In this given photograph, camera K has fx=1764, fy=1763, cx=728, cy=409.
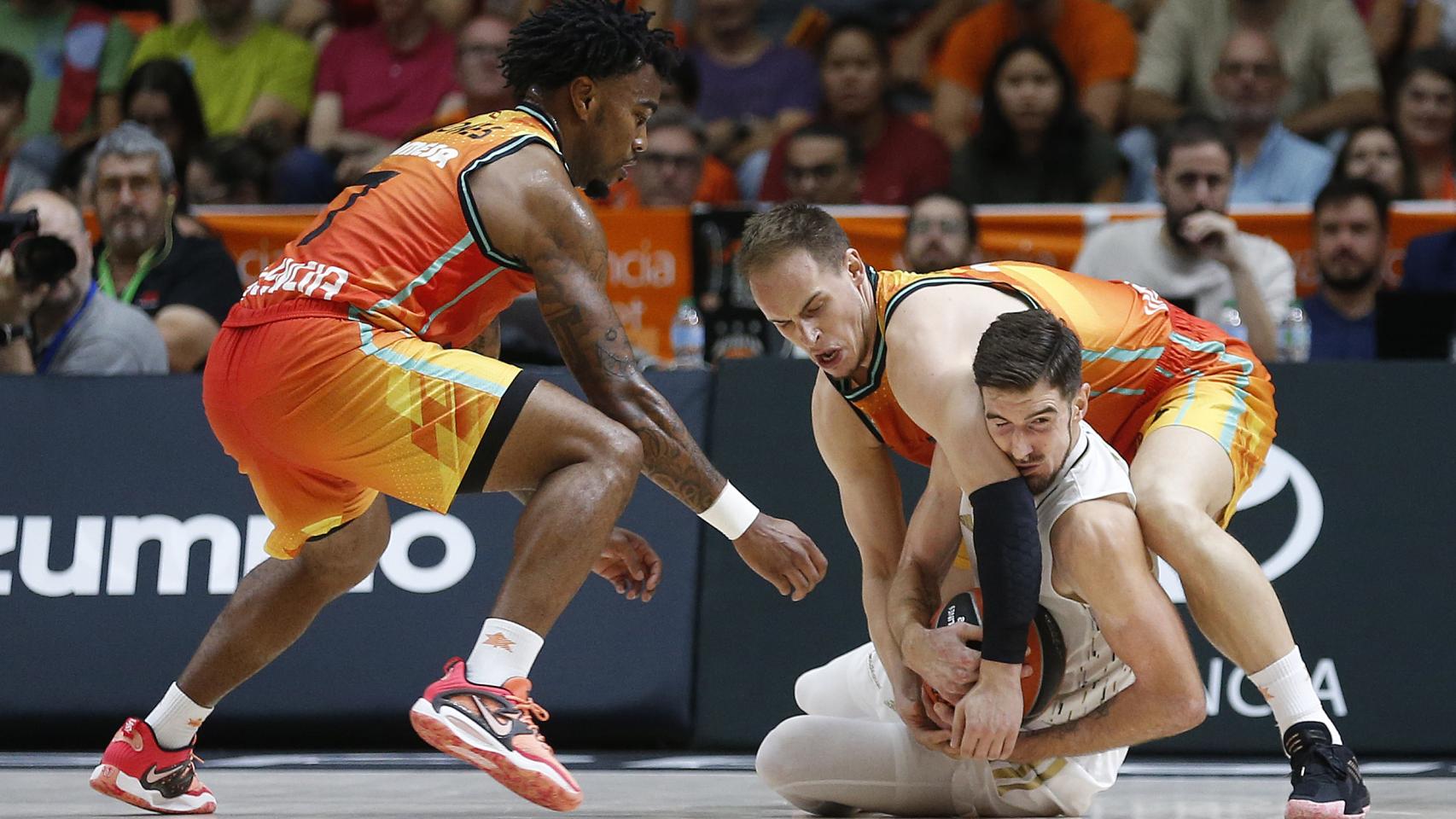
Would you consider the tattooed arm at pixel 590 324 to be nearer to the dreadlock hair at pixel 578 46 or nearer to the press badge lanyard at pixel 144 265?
the dreadlock hair at pixel 578 46

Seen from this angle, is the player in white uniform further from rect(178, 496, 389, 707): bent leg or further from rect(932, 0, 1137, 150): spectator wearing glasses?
rect(932, 0, 1137, 150): spectator wearing glasses

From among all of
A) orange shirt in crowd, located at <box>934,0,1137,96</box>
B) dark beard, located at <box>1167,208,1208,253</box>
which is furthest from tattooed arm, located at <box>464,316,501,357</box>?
orange shirt in crowd, located at <box>934,0,1137,96</box>

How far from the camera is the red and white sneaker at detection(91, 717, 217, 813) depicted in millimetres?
3951

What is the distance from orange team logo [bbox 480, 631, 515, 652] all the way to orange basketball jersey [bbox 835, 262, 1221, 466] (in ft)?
3.15

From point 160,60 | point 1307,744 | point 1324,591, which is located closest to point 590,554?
point 1307,744

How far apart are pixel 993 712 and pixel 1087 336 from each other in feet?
3.12

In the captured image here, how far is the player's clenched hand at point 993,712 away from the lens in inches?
135

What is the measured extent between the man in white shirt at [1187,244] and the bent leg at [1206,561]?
9.82ft

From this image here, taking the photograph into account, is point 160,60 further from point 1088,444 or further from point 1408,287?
point 1088,444

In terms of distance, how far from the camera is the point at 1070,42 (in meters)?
8.64

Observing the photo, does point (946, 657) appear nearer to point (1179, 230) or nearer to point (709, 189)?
point (1179, 230)

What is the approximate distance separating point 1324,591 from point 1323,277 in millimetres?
1937

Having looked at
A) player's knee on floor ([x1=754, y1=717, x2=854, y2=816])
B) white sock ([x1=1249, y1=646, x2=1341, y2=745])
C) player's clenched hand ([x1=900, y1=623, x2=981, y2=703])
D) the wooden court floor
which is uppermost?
player's clenched hand ([x1=900, y1=623, x2=981, y2=703])

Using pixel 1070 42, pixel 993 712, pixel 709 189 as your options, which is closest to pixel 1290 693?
pixel 993 712
